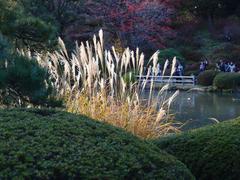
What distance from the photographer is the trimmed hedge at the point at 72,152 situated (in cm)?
219

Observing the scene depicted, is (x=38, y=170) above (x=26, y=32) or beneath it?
beneath

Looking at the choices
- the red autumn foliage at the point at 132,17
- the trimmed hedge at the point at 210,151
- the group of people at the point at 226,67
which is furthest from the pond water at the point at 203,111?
the group of people at the point at 226,67

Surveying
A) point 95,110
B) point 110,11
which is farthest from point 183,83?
point 95,110

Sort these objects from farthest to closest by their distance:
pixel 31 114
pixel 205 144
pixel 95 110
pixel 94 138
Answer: pixel 95 110 → pixel 205 144 → pixel 31 114 → pixel 94 138

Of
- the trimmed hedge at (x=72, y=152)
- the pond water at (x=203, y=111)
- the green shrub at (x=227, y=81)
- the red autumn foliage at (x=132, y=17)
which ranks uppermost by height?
the red autumn foliage at (x=132, y=17)

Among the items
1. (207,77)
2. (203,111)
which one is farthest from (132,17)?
(203,111)

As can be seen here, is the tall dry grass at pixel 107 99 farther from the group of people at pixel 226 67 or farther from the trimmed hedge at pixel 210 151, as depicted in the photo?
the group of people at pixel 226 67

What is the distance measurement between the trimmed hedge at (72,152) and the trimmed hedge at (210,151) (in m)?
Answer: 0.99

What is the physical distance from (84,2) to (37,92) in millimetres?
20595

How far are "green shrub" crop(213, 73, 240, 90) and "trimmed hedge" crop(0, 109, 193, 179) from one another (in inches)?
729

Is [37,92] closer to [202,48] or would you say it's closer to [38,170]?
[38,170]

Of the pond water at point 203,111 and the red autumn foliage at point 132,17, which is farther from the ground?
the red autumn foliage at point 132,17

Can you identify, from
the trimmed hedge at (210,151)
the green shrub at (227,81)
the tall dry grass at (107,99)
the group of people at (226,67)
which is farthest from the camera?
the group of people at (226,67)

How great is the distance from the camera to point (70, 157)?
2.26m
